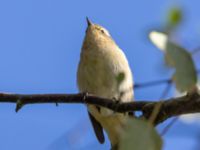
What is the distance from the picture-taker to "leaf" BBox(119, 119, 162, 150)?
91 cm

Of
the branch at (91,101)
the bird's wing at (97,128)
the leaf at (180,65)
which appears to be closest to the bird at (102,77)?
the bird's wing at (97,128)

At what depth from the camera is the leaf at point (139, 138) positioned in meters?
0.91

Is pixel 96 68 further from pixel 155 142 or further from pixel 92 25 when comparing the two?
pixel 155 142

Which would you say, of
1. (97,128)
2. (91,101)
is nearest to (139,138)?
(91,101)

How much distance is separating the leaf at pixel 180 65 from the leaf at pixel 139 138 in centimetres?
11

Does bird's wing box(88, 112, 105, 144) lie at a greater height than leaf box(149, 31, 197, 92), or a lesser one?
lesser

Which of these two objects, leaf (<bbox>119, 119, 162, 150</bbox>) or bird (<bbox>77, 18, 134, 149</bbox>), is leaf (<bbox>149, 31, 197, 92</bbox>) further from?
bird (<bbox>77, 18, 134, 149</bbox>)

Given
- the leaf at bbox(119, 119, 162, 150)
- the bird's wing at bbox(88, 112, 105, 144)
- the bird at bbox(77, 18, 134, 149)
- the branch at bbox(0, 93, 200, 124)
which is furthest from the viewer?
the bird's wing at bbox(88, 112, 105, 144)

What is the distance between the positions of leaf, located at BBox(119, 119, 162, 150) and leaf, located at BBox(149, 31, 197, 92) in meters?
0.11

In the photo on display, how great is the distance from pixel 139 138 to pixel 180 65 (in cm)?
19

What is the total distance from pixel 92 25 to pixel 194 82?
349 cm

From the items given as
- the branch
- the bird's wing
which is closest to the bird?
the bird's wing

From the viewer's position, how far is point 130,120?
3.17 feet

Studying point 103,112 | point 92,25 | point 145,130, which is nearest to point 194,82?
point 145,130
